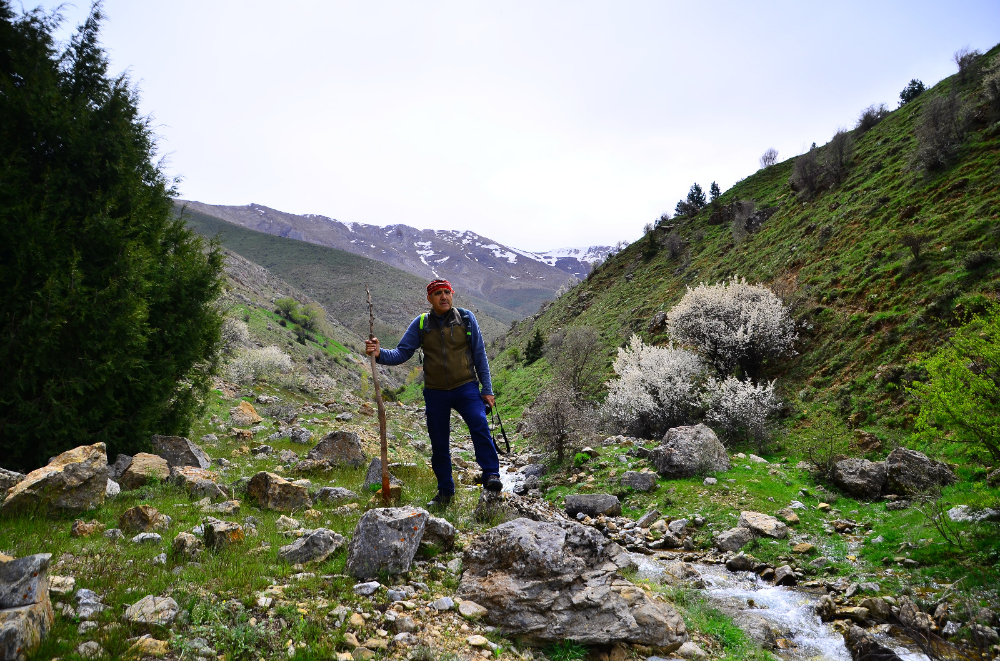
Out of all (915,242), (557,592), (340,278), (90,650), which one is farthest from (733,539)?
(340,278)

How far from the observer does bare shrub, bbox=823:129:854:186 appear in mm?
27719

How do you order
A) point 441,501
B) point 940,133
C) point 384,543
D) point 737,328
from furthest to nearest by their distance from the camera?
point 940,133, point 737,328, point 441,501, point 384,543

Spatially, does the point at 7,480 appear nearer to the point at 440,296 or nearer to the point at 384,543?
the point at 384,543

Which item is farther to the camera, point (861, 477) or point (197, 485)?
point (861, 477)

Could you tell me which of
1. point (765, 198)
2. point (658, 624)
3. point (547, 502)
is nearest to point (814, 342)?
point (547, 502)

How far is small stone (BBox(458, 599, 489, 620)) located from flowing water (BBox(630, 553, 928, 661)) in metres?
3.64

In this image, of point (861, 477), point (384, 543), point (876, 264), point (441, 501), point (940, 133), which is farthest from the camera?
point (940, 133)

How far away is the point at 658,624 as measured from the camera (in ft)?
14.7

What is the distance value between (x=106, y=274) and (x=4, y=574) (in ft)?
18.9

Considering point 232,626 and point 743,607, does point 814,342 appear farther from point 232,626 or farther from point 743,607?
point 232,626

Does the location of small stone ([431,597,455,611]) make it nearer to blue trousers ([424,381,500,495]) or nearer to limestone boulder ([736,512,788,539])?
blue trousers ([424,381,500,495])

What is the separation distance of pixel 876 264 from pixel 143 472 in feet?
73.7

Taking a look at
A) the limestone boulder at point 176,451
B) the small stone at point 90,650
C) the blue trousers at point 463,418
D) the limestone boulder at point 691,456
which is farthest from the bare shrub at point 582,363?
the small stone at point 90,650

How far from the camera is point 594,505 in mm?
10727
